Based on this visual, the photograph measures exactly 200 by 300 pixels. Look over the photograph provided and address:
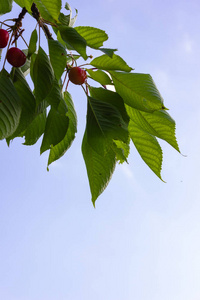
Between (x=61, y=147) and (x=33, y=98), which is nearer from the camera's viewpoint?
(x=33, y=98)

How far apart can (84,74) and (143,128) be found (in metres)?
0.20

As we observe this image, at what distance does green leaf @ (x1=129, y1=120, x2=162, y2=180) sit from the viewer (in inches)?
41.0

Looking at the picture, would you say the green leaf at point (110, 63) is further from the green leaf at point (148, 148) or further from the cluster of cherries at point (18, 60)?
the green leaf at point (148, 148)

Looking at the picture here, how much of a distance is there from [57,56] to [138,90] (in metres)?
0.21

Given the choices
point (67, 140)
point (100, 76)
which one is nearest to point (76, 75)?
point (100, 76)

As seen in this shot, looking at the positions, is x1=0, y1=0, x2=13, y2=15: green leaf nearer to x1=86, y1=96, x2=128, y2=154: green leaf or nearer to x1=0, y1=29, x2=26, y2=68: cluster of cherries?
x1=0, y1=29, x2=26, y2=68: cluster of cherries

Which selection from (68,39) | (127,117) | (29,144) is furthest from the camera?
(29,144)

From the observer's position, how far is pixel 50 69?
2.91 feet

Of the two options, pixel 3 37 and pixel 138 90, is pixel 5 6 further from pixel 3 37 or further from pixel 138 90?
pixel 138 90

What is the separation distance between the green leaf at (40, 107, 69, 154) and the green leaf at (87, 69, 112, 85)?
0.44 ft

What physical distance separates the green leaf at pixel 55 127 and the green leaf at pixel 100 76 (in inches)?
5.3

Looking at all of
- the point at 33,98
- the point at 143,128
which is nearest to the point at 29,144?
the point at 33,98

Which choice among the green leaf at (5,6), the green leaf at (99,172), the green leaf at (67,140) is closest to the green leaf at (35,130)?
the green leaf at (67,140)

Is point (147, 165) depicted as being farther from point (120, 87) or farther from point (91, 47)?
point (91, 47)
